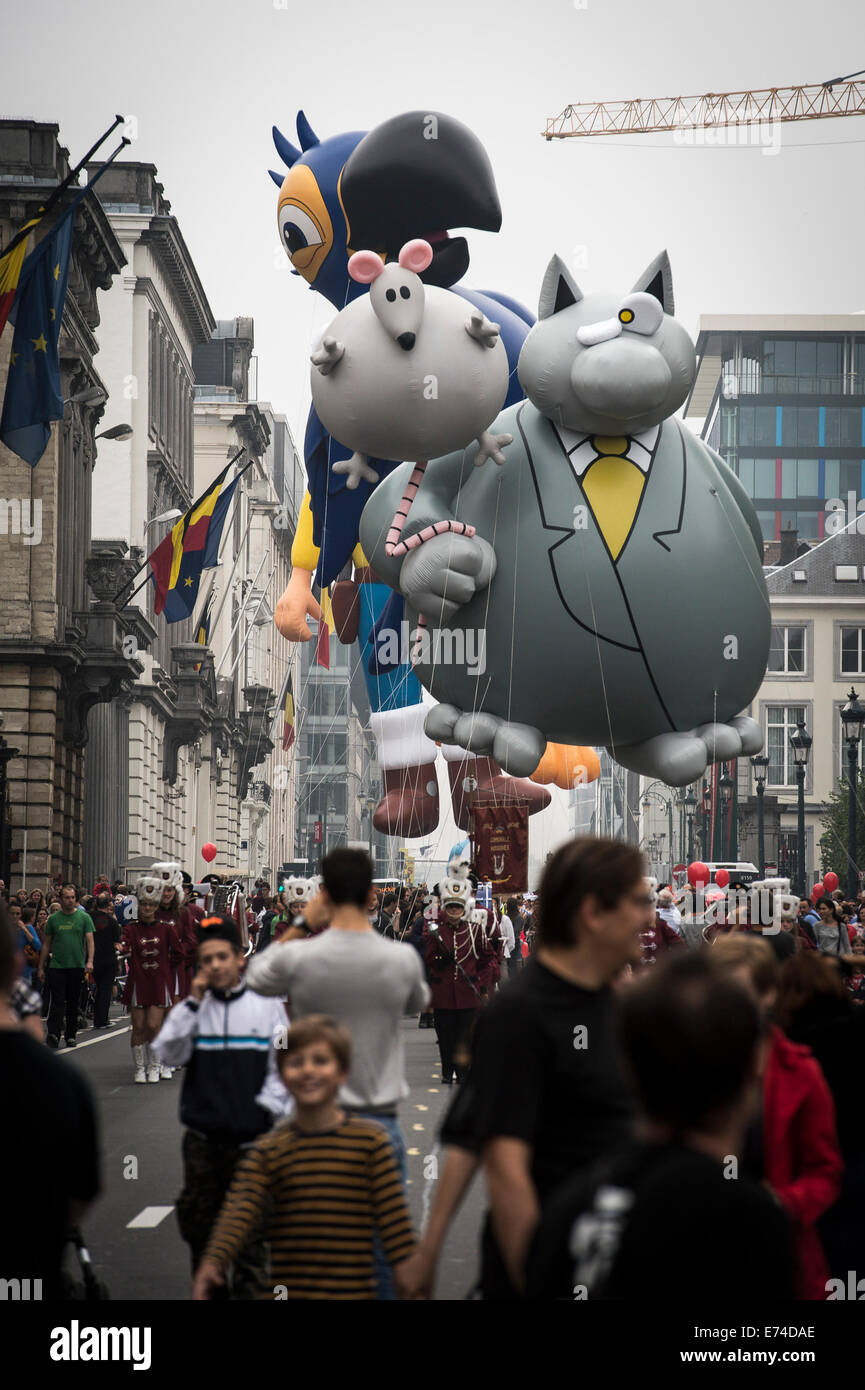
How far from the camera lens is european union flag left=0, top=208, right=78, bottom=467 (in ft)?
72.6

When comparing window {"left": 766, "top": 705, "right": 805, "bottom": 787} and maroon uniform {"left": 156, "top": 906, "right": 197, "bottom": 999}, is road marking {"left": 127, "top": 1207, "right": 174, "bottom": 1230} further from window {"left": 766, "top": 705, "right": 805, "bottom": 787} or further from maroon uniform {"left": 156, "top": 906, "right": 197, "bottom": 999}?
window {"left": 766, "top": 705, "right": 805, "bottom": 787}

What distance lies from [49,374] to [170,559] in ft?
Result: 30.2

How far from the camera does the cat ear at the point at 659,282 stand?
13266 mm

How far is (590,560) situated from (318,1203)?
849cm

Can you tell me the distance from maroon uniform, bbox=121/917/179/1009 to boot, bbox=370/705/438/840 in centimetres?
226

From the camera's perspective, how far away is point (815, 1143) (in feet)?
17.2

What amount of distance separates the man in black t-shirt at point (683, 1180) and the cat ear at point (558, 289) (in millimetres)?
10325

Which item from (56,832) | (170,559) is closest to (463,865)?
(170,559)

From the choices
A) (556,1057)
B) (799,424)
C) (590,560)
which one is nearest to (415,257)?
(590,560)

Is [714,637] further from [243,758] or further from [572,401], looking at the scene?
[243,758]

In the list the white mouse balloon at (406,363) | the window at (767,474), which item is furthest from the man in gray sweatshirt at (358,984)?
the window at (767,474)

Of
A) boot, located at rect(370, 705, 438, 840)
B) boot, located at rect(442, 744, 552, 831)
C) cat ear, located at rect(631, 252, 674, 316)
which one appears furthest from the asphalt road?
cat ear, located at rect(631, 252, 674, 316)

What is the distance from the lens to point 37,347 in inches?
883

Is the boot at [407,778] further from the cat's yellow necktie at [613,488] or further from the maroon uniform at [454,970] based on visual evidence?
the cat's yellow necktie at [613,488]
